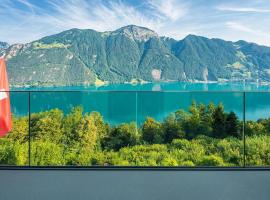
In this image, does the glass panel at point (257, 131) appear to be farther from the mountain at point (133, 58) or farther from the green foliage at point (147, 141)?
the mountain at point (133, 58)

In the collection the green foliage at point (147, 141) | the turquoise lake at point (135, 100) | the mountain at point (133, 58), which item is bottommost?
the green foliage at point (147, 141)

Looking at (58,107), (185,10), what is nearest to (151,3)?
(185,10)

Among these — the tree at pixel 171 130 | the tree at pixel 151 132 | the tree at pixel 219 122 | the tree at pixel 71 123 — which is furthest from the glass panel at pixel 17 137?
the tree at pixel 219 122

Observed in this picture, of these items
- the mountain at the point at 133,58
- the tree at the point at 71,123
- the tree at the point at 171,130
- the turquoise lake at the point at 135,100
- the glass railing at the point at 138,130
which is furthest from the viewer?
the mountain at the point at 133,58

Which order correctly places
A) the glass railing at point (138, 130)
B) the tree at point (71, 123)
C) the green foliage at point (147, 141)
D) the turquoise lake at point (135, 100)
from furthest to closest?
the tree at point (71, 123)
the green foliage at point (147, 141)
the glass railing at point (138, 130)
the turquoise lake at point (135, 100)

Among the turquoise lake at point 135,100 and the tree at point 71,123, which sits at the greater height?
the turquoise lake at point 135,100
